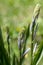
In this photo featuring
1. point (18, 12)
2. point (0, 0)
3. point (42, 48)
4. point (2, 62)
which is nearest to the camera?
point (42, 48)

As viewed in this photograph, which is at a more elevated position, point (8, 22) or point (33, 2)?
point (33, 2)

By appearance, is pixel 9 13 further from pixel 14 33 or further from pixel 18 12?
pixel 14 33

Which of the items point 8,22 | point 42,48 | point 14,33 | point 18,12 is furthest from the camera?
point 18,12

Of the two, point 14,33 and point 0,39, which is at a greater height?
point 0,39

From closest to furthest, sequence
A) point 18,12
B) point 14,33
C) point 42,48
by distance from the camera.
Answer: point 42,48
point 14,33
point 18,12

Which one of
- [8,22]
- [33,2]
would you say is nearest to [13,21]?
[8,22]

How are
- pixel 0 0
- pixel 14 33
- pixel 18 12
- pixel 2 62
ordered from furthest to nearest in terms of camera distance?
pixel 0 0 → pixel 18 12 → pixel 14 33 → pixel 2 62

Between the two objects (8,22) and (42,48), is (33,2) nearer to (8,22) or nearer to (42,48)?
(8,22)

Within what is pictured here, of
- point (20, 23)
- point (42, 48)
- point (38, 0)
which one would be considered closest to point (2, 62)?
point (42, 48)

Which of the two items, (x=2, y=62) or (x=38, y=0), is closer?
(x=2, y=62)

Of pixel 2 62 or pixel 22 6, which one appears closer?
pixel 2 62
